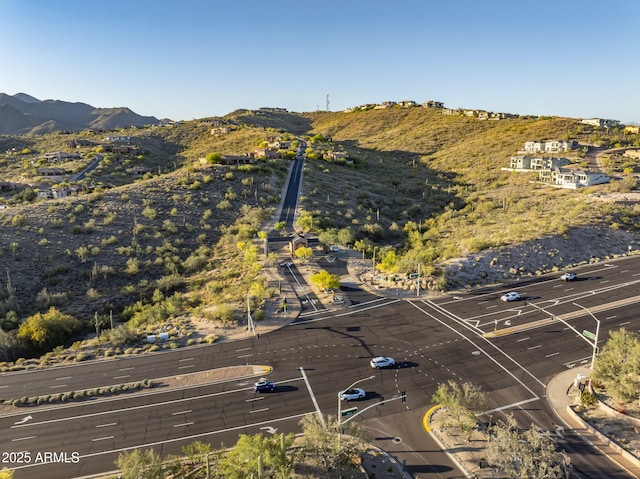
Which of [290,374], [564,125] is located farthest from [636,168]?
[290,374]

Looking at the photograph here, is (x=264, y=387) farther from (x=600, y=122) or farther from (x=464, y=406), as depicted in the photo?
(x=600, y=122)

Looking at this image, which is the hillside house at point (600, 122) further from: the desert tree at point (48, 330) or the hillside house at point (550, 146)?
the desert tree at point (48, 330)

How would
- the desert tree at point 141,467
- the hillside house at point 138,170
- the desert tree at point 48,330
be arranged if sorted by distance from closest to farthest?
the desert tree at point 141,467
the desert tree at point 48,330
the hillside house at point 138,170

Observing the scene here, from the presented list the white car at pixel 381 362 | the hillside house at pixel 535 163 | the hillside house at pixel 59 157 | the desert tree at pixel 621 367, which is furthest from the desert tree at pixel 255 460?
the hillside house at pixel 59 157

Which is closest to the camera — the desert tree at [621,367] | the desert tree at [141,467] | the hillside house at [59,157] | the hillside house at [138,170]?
the desert tree at [141,467]

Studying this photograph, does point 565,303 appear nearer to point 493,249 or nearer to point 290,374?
point 493,249

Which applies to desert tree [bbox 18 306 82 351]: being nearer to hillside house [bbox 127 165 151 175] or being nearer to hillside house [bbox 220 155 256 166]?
hillside house [bbox 220 155 256 166]
